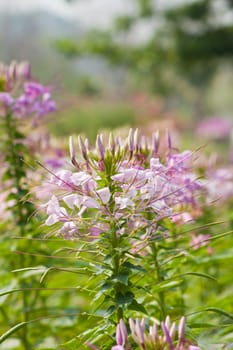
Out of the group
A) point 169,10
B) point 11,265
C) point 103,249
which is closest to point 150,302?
point 103,249

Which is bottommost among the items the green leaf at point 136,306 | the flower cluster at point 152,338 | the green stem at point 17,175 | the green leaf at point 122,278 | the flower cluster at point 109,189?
the flower cluster at point 152,338

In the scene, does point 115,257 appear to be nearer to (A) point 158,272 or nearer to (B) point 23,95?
(A) point 158,272

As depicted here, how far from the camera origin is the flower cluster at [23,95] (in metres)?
2.20

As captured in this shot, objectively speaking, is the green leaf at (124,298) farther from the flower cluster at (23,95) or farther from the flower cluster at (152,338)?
the flower cluster at (23,95)

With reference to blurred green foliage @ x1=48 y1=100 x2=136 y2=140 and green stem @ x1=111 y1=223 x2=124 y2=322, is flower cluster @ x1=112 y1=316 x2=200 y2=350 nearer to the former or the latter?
green stem @ x1=111 y1=223 x2=124 y2=322

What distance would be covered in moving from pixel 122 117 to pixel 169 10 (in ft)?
13.3

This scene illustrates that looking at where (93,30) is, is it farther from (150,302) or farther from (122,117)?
(150,302)

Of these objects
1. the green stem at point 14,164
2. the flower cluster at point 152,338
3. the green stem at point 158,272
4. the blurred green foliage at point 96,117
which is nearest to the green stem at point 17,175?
the green stem at point 14,164

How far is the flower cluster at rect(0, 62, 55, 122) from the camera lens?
2199 millimetres

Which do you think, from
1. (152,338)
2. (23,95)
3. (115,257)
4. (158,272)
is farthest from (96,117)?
(152,338)

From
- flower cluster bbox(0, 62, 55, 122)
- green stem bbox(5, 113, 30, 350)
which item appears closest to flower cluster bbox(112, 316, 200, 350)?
green stem bbox(5, 113, 30, 350)

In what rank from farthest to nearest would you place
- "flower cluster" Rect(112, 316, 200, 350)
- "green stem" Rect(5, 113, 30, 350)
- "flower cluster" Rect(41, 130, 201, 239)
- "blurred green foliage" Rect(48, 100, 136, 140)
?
"blurred green foliage" Rect(48, 100, 136, 140) < "green stem" Rect(5, 113, 30, 350) < "flower cluster" Rect(41, 130, 201, 239) < "flower cluster" Rect(112, 316, 200, 350)

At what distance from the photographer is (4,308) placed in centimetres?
238

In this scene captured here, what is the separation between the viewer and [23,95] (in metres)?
2.23
